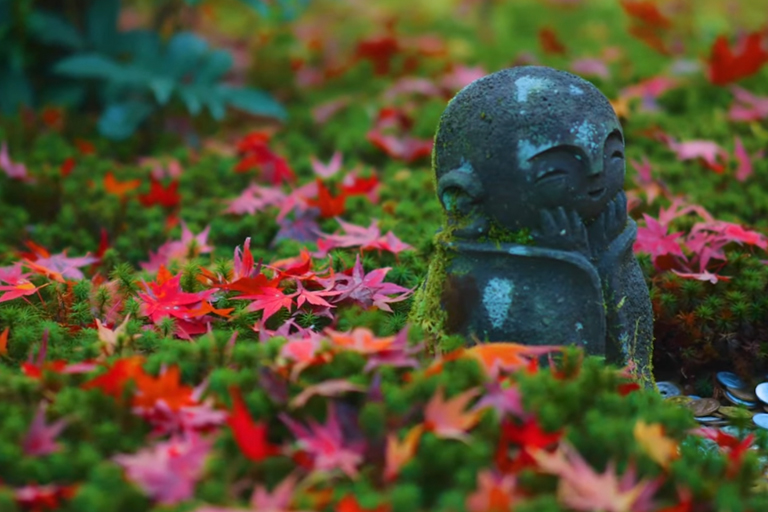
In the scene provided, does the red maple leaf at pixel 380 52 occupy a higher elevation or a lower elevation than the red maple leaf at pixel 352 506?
higher

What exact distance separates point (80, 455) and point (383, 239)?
1.62m

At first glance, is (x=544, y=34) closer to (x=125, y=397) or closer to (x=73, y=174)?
(x=73, y=174)

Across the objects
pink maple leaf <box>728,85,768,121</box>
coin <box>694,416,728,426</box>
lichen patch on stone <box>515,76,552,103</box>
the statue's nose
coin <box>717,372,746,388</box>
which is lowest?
coin <box>694,416,728,426</box>

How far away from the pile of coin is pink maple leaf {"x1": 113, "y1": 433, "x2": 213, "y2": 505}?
1.64 m

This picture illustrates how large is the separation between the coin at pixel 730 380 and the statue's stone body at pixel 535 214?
68 cm

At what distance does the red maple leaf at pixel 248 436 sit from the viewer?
1979mm

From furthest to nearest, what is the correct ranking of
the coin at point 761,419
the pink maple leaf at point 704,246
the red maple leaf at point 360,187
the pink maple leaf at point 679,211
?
the red maple leaf at point 360,187, the pink maple leaf at point 679,211, the pink maple leaf at point 704,246, the coin at point 761,419

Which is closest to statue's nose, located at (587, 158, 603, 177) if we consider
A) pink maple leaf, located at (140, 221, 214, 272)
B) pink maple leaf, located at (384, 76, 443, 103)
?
pink maple leaf, located at (140, 221, 214, 272)

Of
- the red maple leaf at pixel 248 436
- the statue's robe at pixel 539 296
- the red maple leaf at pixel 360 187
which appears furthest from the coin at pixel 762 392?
the red maple leaf at pixel 360 187

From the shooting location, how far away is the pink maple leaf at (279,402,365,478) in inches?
77.4

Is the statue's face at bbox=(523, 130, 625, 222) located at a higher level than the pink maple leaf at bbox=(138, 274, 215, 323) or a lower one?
higher

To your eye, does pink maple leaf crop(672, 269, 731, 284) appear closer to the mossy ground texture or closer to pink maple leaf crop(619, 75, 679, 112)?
the mossy ground texture

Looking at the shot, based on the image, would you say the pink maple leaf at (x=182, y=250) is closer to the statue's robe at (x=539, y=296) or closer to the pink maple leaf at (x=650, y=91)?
the statue's robe at (x=539, y=296)

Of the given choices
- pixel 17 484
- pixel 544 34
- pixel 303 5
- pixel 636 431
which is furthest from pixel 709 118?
pixel 17 484
